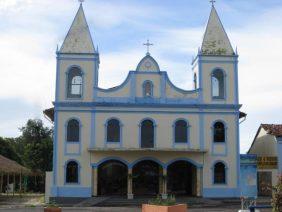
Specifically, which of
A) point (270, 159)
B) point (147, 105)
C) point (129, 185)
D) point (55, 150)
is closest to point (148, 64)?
point (147, 105)

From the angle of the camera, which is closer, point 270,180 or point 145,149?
point 145,149

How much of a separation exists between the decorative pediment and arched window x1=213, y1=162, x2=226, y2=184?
732 cm

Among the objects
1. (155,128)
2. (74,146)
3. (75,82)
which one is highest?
(75,82)

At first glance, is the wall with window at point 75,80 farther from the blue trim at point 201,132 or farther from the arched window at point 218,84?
the arched window at point 218,84

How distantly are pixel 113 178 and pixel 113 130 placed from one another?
10.8 feet

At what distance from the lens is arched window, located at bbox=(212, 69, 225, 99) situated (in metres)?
35.4

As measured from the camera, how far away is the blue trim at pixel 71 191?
109 feet

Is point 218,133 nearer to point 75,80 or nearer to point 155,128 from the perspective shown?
point 155,128

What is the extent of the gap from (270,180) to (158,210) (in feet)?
66.2

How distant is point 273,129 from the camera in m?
36.8

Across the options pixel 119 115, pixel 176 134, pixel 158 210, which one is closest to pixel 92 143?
pixel 119 115

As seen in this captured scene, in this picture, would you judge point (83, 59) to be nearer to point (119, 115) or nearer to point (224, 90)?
point (119, 115)

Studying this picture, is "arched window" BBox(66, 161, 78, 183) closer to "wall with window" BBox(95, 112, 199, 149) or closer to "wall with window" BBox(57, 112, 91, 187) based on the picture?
"wall with window" BBox(57, 112, 91, 187)

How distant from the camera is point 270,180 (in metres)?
36.0
